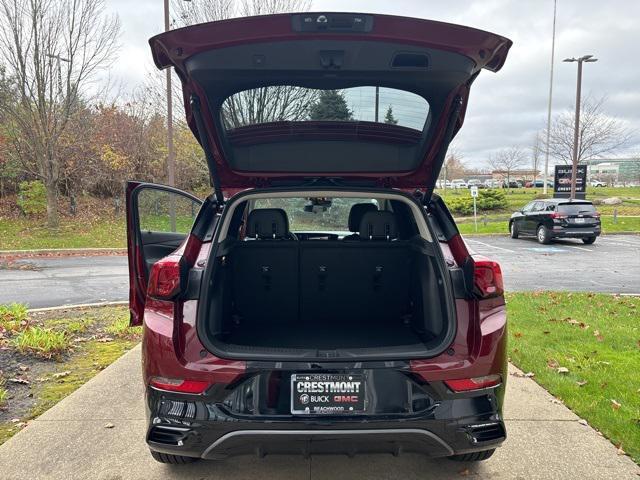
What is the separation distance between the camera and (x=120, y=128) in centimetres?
2173

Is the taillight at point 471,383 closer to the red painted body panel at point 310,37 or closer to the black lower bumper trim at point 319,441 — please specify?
the black lower bumper trim at point 319,441

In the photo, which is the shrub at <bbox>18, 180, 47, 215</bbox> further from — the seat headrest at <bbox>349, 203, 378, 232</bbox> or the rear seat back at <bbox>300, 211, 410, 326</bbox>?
the rear seat back at <bbox>300, 211, 410, 326</bbox>

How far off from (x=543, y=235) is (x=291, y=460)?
49.4 feet

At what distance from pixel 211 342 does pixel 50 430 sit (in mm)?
1629

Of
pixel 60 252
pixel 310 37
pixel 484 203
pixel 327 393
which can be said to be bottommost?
pixel 60 252

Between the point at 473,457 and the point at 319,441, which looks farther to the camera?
the point at 473,457

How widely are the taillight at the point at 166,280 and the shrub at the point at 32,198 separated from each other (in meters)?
21.1

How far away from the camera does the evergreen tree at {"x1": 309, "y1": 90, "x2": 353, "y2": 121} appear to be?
8.21 ft

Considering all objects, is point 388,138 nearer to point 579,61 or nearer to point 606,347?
point 606,347

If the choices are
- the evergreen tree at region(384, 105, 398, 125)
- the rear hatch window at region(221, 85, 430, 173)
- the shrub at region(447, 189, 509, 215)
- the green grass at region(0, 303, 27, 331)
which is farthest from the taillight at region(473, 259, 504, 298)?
the shrub at region(447, 189, 509, 215)

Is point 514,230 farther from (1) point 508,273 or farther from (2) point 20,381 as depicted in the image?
(2) point 20,381

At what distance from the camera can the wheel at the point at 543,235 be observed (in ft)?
50.4

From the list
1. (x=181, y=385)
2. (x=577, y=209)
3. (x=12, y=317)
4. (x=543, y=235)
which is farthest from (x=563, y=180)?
(x=181, y=385)

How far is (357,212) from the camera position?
3740 millimetres
